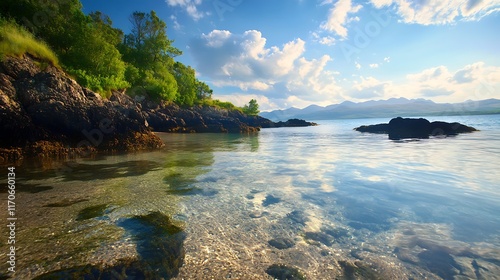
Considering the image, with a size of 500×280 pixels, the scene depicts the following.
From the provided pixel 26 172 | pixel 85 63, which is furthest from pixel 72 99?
pixel 85 63

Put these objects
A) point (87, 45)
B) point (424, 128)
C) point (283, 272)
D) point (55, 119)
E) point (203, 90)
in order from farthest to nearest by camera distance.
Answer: point (203, 90)
point (424, 128)
point (87, 45)
point (55, 119)
point (283, 272)

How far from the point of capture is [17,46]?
15398 millimetres

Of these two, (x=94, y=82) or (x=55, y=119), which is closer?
(x=55, y=119)

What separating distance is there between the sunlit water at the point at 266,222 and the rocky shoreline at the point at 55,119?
4.66 meters

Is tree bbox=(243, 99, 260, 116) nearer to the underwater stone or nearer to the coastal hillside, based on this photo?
the coastal hillside

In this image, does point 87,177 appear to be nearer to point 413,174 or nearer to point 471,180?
point 413,174

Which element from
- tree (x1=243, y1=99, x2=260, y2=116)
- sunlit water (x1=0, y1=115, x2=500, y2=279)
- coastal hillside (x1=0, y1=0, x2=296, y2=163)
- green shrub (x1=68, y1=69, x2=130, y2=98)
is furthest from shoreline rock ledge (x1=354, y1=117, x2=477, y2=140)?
tree (x1=243, y1=99, x2=260, y2=116)

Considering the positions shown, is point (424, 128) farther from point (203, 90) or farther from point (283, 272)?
point (203, 90)

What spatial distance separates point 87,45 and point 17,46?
34.7ft

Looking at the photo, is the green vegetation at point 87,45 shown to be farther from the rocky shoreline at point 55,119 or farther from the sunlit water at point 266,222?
the sunlit water at point 266,222

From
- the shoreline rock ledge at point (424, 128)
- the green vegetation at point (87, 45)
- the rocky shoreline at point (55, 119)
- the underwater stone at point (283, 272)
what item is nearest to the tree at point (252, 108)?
the green vegetation at point (87, 45)

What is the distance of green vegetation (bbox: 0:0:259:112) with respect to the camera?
58.5 feet

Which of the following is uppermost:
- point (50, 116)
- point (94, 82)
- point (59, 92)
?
point (94, 82)

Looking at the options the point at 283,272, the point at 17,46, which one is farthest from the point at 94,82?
the point at 283,272
